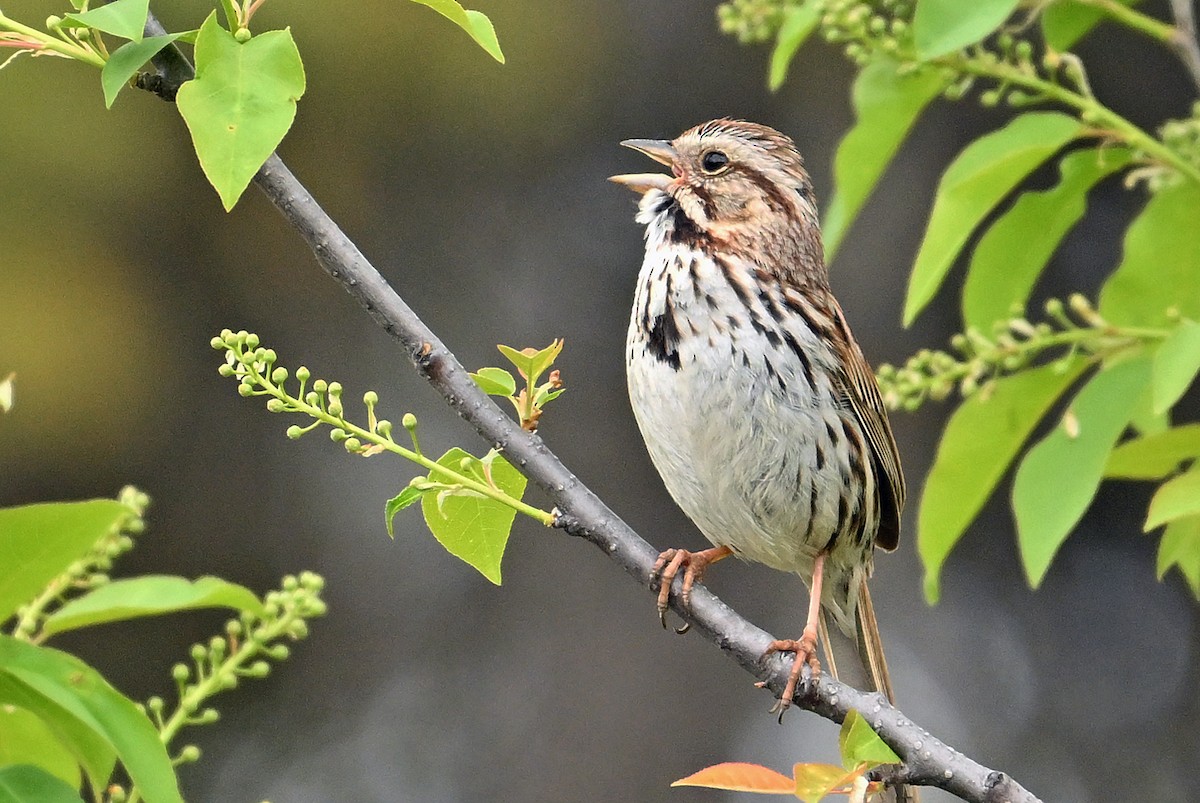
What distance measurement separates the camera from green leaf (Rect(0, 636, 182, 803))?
1711mm

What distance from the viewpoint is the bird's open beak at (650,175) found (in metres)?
3.14

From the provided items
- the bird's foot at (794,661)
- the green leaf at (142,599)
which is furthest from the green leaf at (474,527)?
the bird's foot at (794,661)

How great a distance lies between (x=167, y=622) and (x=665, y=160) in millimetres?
3865

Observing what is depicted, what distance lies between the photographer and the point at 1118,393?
2252mm

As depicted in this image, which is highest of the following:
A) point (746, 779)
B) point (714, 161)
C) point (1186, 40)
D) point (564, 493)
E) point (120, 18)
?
point (120, 18)

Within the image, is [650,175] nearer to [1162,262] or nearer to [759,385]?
[759,385]

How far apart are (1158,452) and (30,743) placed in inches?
66.5

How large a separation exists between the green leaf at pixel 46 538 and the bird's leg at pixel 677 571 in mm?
821

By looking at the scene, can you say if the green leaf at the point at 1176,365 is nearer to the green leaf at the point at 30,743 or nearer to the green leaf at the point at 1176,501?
the green leaf at the point at 1176,501

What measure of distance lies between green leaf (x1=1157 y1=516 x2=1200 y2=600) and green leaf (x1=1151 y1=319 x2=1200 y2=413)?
1.39 feet

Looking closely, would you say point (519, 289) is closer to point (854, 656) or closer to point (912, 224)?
point (912, 224)

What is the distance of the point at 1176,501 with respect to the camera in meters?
2.03

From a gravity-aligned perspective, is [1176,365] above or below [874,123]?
below

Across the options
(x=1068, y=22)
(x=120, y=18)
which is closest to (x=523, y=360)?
(x=120, y=18)
